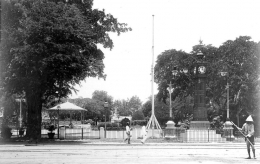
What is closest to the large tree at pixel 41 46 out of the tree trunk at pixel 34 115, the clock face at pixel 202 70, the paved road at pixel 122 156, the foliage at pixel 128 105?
the tree trunk at pixel 34 115

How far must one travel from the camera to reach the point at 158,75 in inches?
2835

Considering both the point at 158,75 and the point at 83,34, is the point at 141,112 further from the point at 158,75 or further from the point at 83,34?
the point at 83,34

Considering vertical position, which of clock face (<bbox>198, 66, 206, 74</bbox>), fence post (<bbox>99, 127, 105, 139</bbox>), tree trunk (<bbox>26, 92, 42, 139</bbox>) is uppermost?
clock face (<bbox>198, 66, 206, 74</bbox>)

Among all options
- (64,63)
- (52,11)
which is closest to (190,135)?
(64,63)

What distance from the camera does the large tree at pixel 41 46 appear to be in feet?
88.9

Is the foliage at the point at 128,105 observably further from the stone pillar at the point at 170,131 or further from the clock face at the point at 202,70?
the stone pillar at the point at 170,131

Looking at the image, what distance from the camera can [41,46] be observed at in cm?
2672

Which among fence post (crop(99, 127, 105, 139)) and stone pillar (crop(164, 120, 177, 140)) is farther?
fence post (crop(99, 127, 105, 139))

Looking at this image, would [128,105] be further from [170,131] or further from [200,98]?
[170,131]

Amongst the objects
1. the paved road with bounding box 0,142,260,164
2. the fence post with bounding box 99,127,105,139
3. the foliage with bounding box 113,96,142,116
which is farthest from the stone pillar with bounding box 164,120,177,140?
the foliage with bounding box 113,96,142,116

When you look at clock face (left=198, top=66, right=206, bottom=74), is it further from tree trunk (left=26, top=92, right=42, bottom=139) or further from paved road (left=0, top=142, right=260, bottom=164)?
paved road (left=0, top=142, right=260, bottom=164)

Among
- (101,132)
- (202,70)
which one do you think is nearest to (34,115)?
(101,132)

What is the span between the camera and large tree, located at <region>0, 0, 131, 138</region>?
27.1 metres

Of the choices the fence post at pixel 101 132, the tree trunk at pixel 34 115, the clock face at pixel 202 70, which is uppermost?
the clock face at pixel 202 70
